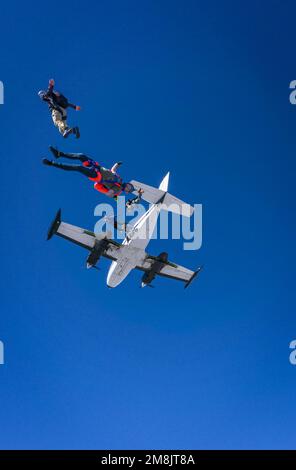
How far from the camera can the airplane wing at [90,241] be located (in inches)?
1642

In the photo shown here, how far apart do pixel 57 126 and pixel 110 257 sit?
16.9 metres

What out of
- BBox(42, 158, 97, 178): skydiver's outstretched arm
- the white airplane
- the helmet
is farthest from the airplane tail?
BBox(42, 158, 97, 178): skydiver's outstretched arm

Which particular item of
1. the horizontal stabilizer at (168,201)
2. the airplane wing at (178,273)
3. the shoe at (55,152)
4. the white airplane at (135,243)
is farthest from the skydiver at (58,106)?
the airplane wing at (178,273)

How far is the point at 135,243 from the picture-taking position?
39844 millimetres

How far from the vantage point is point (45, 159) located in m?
28.9

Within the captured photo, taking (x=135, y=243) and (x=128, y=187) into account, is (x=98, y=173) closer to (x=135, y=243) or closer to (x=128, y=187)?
(x=128, y=187)

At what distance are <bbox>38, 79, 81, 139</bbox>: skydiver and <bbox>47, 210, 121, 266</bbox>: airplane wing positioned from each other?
46.7 feet

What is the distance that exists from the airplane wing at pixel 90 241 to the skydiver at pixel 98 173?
34.4ft

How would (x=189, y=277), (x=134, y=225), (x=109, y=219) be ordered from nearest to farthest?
(x=109, y=219)
(x=134, y=225)
(x=189, y=277)

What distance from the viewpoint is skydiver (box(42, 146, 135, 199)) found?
29359mm

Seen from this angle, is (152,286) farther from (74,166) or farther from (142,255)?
(74,166)

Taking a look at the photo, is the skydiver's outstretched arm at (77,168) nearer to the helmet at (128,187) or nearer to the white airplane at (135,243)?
the helmet at (128,187)

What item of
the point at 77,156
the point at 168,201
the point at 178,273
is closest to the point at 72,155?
the point at 77,156

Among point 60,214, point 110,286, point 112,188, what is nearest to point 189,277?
point 110,286
